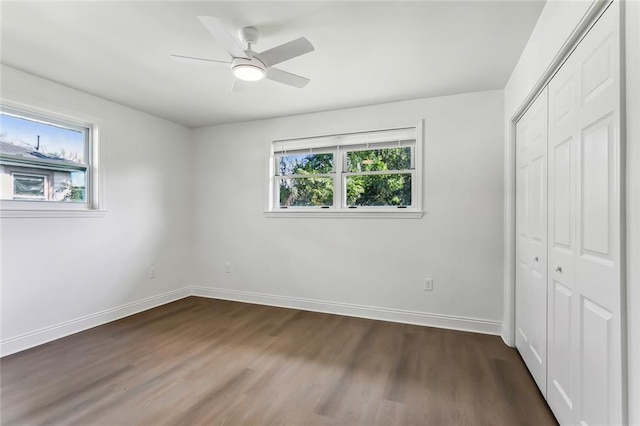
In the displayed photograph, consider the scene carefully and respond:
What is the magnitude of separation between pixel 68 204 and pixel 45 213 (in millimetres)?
278

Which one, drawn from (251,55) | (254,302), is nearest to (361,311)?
(254,302)

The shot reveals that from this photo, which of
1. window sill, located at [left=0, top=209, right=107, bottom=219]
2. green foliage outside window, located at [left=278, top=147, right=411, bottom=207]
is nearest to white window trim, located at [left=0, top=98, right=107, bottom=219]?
window sill, located at [left=0, top=209, right=107, bottom=219]

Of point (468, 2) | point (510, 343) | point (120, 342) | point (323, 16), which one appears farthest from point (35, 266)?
point (510, 343)

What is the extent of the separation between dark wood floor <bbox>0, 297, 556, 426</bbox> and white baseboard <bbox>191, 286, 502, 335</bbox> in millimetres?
124

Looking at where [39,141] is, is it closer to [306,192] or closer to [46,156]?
[46,156]

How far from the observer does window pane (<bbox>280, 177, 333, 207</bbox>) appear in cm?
378

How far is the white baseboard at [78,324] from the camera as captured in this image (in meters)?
2.56

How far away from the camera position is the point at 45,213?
9.12ft

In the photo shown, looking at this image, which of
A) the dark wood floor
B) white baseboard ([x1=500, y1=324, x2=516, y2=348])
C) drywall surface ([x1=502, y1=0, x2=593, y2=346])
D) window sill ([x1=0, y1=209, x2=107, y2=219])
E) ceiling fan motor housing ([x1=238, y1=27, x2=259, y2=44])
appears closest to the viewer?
drywall surface ([x1=502, y1=0, x2=593, y2=346])

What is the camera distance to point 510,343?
267cm

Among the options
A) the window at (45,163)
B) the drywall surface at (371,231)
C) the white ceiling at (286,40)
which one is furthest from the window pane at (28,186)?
the drywall surface at (371,231)

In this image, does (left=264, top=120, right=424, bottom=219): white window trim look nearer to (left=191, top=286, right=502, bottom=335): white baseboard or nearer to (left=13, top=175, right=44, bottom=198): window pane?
(left=191, top=286, right=502, bottom=335): white baseboard

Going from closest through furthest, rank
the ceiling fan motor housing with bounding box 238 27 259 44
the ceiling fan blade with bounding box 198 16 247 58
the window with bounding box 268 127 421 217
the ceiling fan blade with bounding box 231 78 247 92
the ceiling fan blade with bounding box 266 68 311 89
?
the ceiling fan blade with bounding box 198 16 247 58 → the ceiling fan motor housing with bounding box 238 27 259 44 → the ceiling fan blade with bounding box 266 68 311 89 → the ceiling fan blade with bounding box 231 78 247 92 → the window with bounding box 268 127 421 217

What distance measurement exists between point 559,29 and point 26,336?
4557 mm
